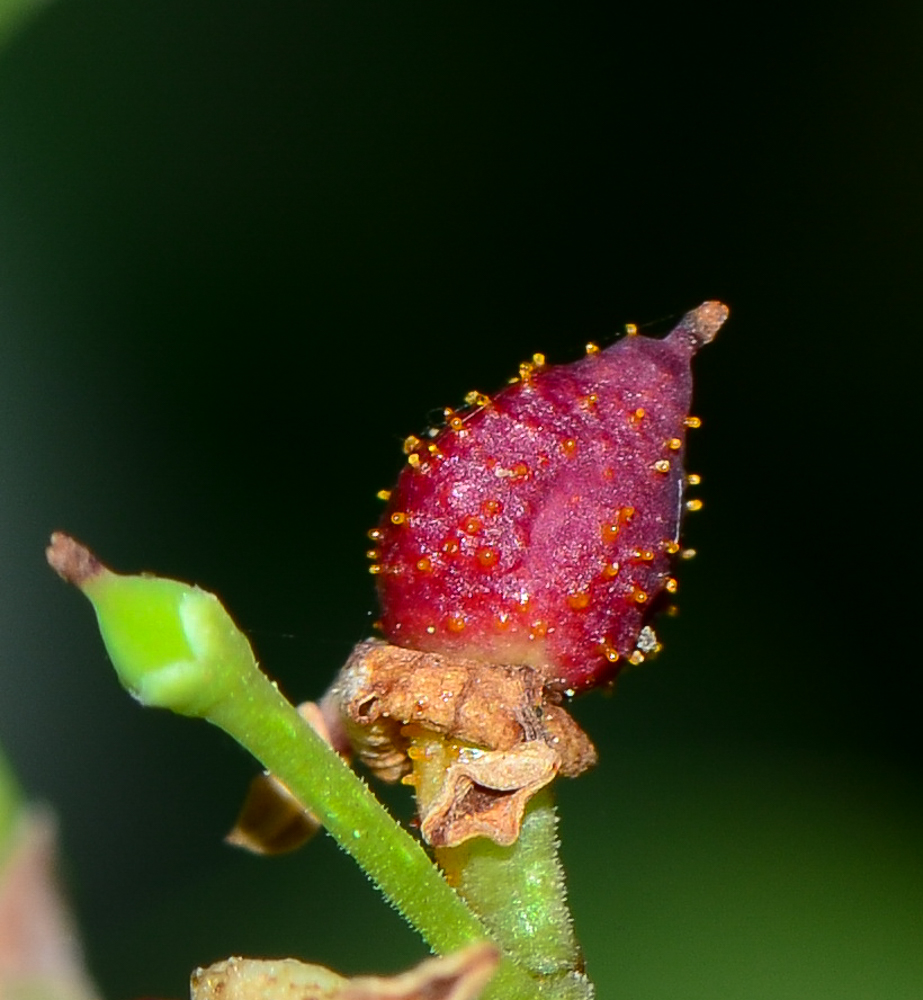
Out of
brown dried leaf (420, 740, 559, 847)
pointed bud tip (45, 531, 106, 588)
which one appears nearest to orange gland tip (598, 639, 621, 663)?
brown dried leaf (420, 740, 559, 847)

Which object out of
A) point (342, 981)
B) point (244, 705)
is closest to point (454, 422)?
point (244, 705)

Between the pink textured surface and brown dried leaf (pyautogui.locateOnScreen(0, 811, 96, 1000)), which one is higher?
the pink textured surface

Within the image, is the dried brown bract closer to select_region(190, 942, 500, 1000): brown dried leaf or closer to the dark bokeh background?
select_region(190, 942, 500, 1000): brown dried leaf

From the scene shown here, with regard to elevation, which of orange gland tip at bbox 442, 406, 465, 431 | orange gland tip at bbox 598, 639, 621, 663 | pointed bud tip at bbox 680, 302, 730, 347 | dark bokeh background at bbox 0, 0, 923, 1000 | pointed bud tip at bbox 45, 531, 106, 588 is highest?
dark bokeh background at bbox 0, 0, 923, 1000

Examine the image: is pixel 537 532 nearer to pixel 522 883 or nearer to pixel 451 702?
pixel 451 702

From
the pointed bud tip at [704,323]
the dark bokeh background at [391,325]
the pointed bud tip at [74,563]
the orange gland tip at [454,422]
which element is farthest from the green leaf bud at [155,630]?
the dark bokeh background at [391,325]
